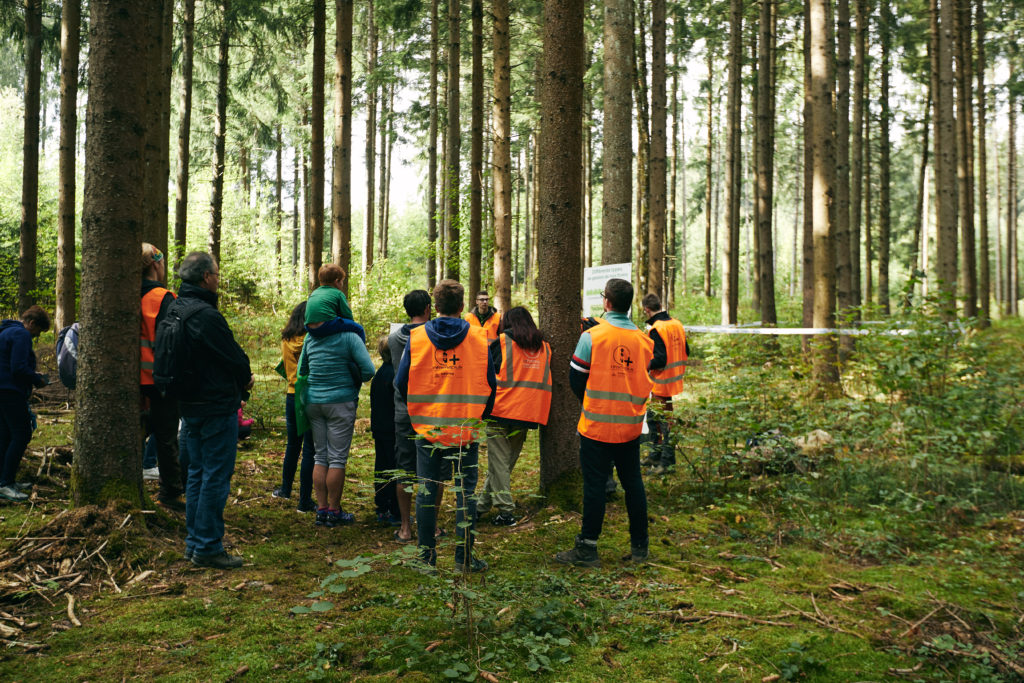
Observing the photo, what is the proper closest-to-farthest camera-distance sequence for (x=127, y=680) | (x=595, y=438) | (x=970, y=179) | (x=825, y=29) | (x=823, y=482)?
(x=127, y=680) < (x=595, y=438) < (x=823, y=482) < (x=825, y=29) < (x=970, y=179)

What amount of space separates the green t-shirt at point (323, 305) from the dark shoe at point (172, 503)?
199 cm

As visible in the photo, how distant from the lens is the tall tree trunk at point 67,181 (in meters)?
11.6

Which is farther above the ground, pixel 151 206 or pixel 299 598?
pixel 151 206

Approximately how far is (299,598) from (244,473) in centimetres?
347

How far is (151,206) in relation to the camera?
8820 millimetres

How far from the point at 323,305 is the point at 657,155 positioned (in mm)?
10587

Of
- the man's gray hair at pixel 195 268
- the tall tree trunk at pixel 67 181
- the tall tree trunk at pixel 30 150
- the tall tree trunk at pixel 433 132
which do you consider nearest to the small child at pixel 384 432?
the man's gray hair at pixel 195 268

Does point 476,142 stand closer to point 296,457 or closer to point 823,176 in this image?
point 823,176

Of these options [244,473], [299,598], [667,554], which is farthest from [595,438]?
[244,473]

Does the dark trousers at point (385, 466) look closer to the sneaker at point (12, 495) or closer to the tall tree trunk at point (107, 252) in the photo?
the tall tree trunk at point (107, 252)

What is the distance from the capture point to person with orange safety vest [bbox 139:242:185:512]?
210 inches

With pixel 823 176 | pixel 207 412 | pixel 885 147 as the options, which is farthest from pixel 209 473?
pixel 885 147

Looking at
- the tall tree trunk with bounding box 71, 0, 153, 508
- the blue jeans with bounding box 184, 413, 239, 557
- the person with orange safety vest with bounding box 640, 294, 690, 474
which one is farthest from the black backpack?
the person with orange safety vest with bounding box 640, 294, 690, 474

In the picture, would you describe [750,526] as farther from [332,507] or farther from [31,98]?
[31,98]
